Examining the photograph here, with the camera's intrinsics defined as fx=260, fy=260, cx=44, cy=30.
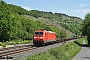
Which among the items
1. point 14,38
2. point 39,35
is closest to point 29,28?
point 14,38

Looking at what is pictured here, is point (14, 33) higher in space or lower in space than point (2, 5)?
lower

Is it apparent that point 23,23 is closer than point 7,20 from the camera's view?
No

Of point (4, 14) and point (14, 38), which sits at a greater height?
point (4, 14)

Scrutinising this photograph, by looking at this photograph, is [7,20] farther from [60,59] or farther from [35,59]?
→ [35,59]

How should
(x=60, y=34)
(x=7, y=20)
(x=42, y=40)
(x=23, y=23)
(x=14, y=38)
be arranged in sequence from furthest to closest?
1. (x=60, y=34)
2. (x=23, y=23)
3. (x=14, y=38)
4. (x=7, y=20)
5. (x=42, y=40)

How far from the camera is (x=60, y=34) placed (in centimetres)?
14725

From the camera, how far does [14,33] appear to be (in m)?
73.1

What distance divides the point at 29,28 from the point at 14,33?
26.6 m

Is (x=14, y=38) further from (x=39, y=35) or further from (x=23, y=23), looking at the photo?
(x=39, y=35)

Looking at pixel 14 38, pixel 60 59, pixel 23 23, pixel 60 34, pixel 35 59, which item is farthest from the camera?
pixel 60 34

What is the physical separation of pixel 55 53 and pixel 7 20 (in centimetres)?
5215

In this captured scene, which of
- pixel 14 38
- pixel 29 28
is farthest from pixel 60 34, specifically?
pixel 14 38

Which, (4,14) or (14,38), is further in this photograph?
(14,38)

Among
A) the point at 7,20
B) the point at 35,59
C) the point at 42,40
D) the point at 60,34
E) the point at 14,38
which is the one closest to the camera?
the point at 35,59
